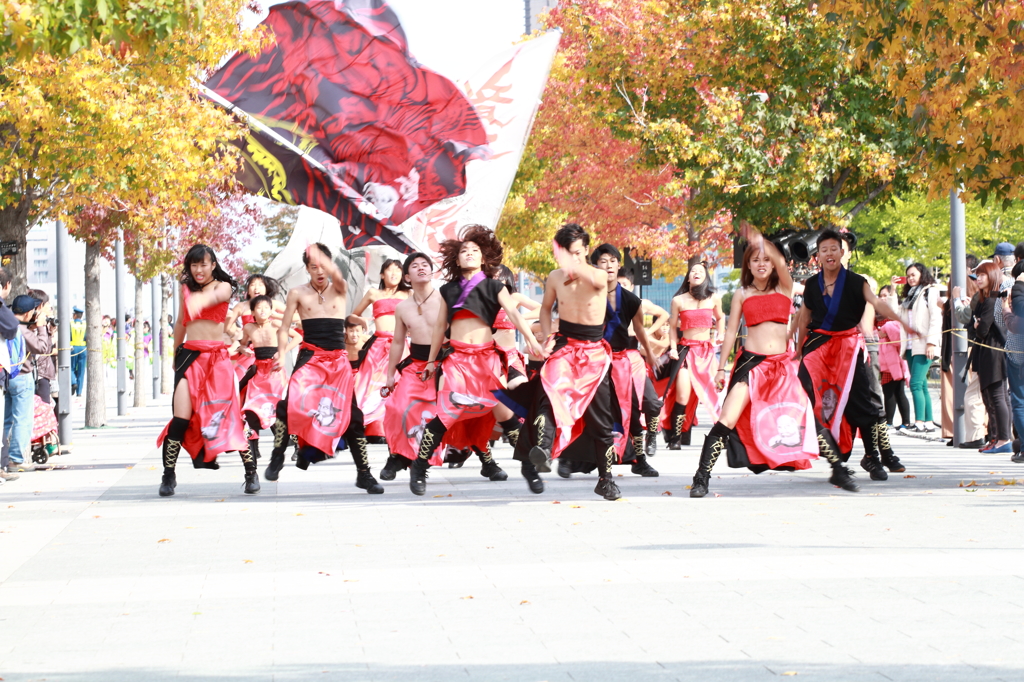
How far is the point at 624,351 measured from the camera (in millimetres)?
11680

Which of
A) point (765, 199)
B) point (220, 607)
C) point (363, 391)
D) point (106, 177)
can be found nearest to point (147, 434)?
point (106, 177)

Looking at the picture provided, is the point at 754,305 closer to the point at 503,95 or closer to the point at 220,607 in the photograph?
the point at 220,607

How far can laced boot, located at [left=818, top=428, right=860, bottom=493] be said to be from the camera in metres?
10.6

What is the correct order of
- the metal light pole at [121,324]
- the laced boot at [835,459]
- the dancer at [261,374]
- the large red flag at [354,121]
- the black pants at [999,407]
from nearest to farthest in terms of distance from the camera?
the laced boot at [835,459] → the dancer at [261,374] → the black pants at [999,407] → the large red flag at [354,121] → the metal light pole at [121,324]

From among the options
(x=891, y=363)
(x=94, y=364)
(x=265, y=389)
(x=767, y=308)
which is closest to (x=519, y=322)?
(x=767, y=308)

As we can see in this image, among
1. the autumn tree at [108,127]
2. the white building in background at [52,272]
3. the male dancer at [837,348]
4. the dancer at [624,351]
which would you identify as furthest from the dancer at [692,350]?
the white building in background at [52,272]

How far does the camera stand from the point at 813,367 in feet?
36.3

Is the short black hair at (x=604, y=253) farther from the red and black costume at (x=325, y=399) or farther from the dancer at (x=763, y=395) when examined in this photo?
the red and black costume at (x=325, y=399)

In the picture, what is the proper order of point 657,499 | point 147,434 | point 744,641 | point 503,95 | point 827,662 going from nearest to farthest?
point 827,662
point 744,641
point 657,499
point 147,434
point 503,95

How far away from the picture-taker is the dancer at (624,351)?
10883mm

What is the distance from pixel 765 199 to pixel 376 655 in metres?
17.0

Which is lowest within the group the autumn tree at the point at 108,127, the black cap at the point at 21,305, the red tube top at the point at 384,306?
the red tube top at the point at 384,306

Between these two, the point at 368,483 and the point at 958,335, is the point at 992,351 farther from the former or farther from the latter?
the point at 368,483

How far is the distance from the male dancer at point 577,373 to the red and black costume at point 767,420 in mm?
761
